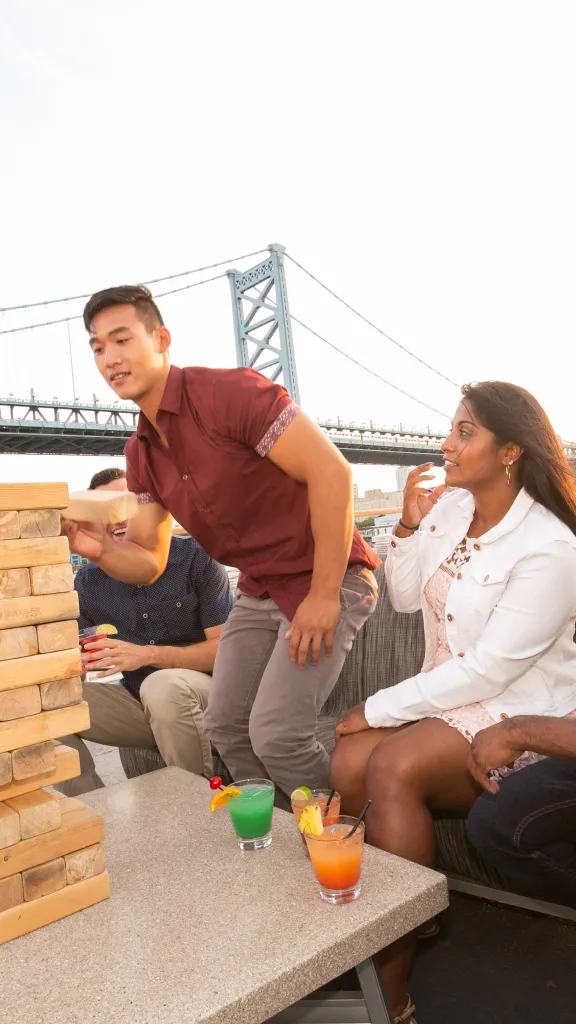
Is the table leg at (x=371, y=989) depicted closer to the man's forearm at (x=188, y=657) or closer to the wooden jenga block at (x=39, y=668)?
the wooden jenga block at (x=39, y=668)

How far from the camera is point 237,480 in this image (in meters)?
1.34

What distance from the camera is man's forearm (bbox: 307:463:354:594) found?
123 cm

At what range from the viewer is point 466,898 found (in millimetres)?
1410

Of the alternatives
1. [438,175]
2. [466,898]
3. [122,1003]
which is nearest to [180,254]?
[438,175]

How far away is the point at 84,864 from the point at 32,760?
5.9 inches

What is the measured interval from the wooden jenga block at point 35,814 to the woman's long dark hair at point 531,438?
888 mm

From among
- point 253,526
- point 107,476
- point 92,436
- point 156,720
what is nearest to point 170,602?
point 156,720

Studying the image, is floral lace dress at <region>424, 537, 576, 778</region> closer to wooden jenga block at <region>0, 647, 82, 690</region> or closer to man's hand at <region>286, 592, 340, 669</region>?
man's hand at <region>286, 592, 340, 669</region>

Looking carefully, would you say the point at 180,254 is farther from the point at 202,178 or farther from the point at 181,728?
the point at 181,728

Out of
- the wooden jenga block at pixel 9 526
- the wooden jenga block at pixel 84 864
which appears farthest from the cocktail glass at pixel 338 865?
the wooden jenga block at pixel 9 526

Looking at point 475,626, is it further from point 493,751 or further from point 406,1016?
point 406,1016

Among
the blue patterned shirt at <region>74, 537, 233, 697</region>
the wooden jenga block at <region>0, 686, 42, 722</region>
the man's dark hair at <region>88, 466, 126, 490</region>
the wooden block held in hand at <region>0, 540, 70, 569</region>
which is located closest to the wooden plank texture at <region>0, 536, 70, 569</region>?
the wooden block held in hand at <region>0, 540, 70, 569</region>

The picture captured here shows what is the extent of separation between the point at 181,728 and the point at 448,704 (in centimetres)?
71

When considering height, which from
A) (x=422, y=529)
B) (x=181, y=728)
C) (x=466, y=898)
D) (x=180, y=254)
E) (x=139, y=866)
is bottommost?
(x=466, y=898)
